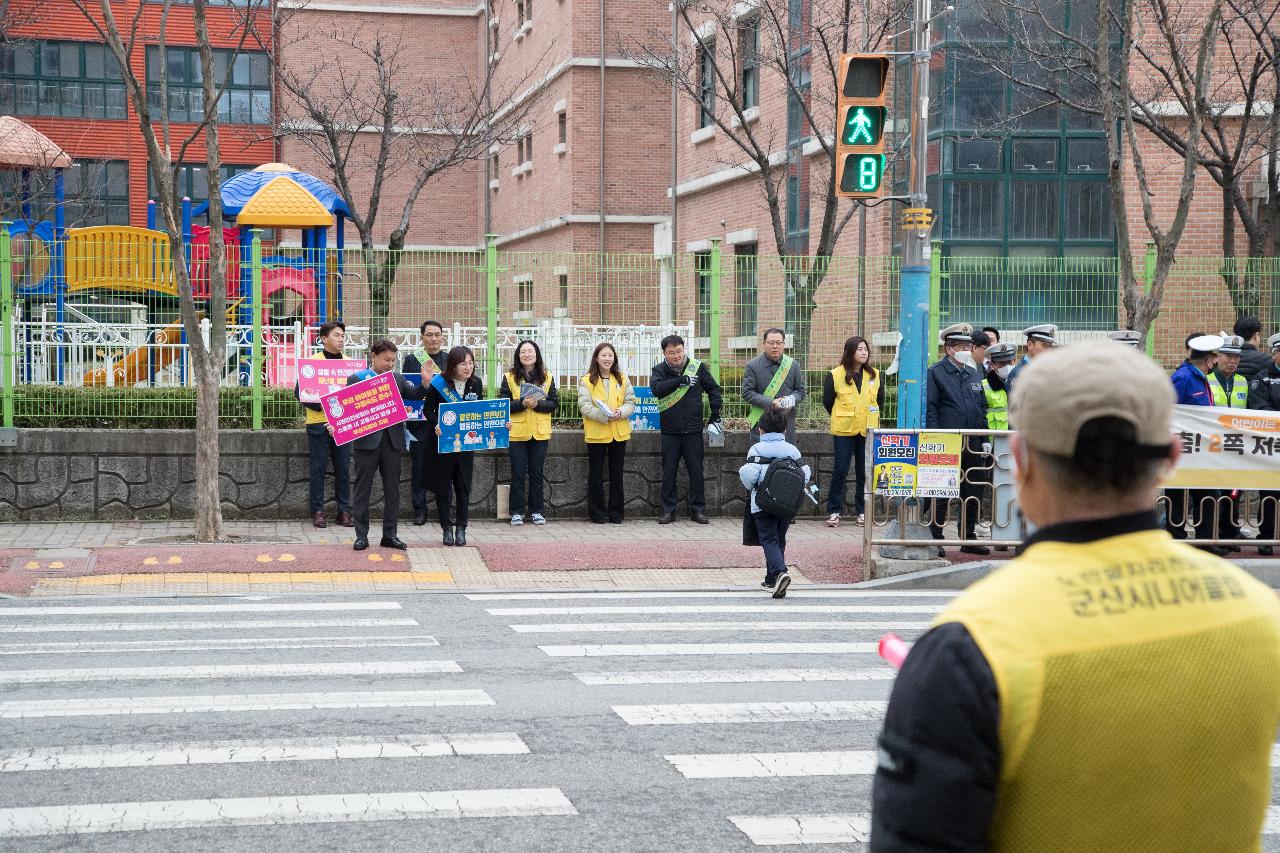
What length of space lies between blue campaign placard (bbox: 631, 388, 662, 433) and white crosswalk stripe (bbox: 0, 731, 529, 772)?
10045mm

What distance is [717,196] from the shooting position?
31719 mm

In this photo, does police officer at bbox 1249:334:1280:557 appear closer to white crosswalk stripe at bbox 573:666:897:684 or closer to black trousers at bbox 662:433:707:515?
black trousers at bbox 662:433:707:515

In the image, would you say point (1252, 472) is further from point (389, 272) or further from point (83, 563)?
point (83, 563)

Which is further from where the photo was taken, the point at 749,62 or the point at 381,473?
the point at 749,62

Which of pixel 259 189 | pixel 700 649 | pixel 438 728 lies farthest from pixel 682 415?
pixel 259 189

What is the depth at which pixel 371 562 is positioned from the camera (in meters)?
13.5

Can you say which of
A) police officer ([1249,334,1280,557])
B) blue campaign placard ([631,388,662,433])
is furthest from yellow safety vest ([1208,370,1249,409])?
blue campaign placard ([631,388,662,433])

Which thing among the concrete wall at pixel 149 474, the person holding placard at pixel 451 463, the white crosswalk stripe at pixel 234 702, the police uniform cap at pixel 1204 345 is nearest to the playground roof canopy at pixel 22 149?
the concrete wall at pixel 149 474

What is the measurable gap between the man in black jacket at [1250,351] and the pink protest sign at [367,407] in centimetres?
763

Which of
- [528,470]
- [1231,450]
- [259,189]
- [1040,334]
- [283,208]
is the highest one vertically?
[259,189]

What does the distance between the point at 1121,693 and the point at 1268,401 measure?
41.0ft

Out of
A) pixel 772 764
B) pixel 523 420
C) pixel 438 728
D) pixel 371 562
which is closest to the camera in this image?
pixel 772 764

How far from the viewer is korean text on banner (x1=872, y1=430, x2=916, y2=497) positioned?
12805mm

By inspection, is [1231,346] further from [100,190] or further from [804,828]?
[100,190]
